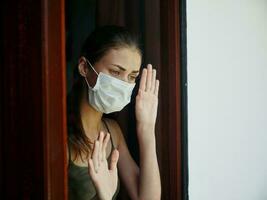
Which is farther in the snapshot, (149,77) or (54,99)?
(149,77)

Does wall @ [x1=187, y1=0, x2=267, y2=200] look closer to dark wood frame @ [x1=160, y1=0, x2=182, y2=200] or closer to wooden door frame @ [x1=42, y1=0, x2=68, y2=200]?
dark wood frame @ [x1=160, y1=0, x2=182, y2=200]

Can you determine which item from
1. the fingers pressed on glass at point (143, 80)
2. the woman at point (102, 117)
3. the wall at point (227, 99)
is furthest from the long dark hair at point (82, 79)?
the wall at point (227, 99)

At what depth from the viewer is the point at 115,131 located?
79 centimetres

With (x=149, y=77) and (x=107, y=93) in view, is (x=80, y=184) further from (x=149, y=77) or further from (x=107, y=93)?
(x=149, y=77)

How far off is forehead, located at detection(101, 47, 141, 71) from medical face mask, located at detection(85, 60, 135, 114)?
0.04 metres

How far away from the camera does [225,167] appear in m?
1.41

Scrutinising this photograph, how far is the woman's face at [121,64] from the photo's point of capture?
735mm

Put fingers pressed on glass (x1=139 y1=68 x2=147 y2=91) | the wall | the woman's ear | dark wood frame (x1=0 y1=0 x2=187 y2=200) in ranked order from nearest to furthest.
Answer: dark wood frame (x1=0 y1=0 x2=187 y2=200) → the woman's ear → fingers pressed on glass (x1=139 y1=68 x2=147 y2=91) → the wall

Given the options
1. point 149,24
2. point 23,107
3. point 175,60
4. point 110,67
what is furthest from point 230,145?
point 23,107

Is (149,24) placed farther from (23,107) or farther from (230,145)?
(230,145)

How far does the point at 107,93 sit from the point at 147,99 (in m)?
0.18

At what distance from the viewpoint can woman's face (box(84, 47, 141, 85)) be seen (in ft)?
2.41

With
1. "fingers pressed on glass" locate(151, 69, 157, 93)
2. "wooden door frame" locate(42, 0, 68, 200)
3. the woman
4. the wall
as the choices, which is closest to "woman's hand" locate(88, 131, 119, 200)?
the woman

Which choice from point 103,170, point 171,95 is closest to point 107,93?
point 103,170
